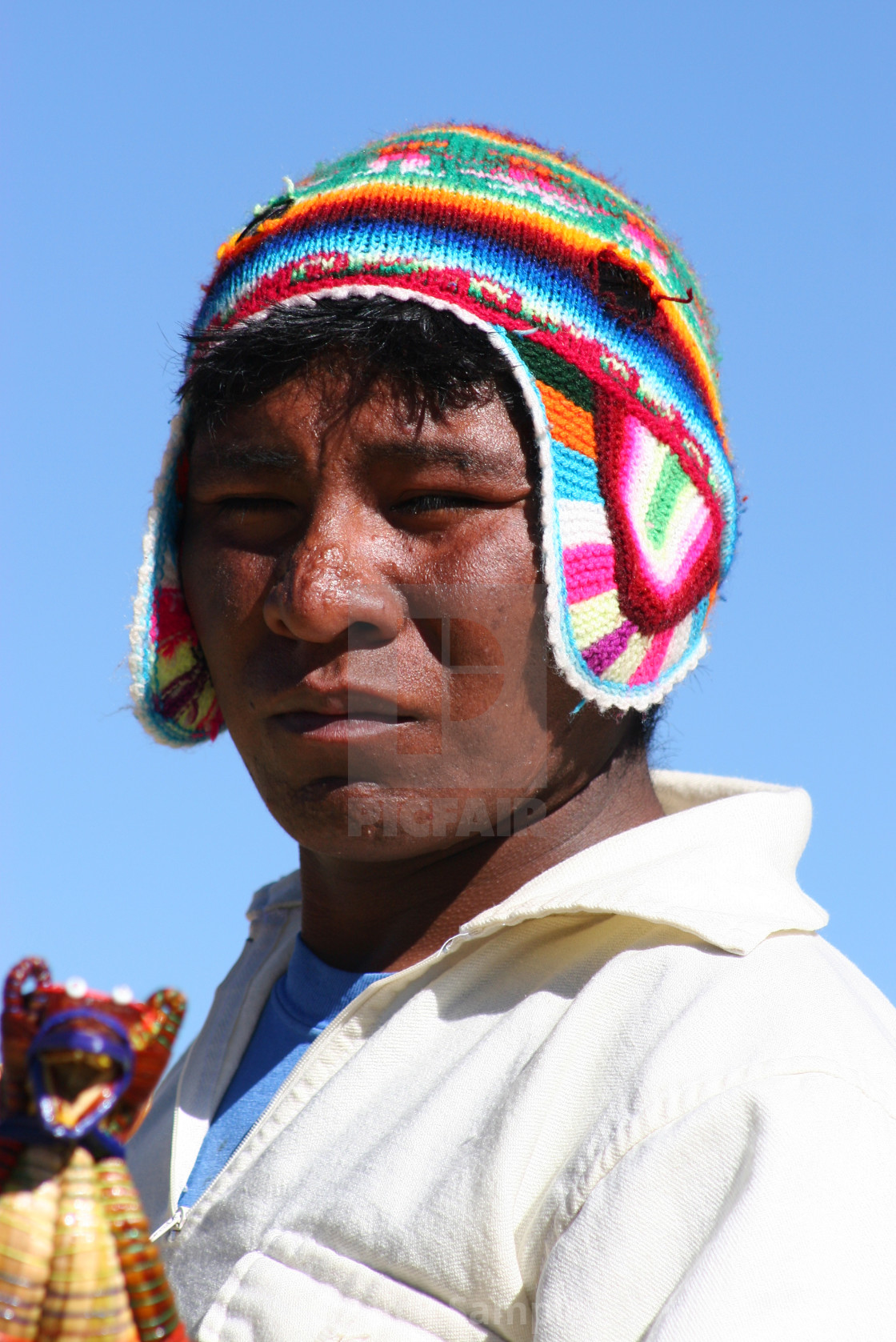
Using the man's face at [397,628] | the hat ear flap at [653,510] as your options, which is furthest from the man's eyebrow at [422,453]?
the hat ear flap at [653,510]

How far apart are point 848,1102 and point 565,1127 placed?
1.15 ft

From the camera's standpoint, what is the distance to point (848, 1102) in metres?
1.50

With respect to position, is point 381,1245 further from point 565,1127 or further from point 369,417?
point 369,417

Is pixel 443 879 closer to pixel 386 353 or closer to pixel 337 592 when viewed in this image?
pixel 337 592

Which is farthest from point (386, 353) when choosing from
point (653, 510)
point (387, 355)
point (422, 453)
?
point (653, 510)

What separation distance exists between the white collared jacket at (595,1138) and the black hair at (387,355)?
2.33 ft

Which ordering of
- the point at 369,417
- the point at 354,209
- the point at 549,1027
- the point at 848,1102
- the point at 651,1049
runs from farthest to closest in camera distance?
1. the point at 354,209
2. the point at 369,417
3. the point at 549,1027
4. the point at 651,1049
5. the point at 848,1102

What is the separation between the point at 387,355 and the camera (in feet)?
7.16

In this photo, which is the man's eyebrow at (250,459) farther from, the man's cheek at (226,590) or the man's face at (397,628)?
the man's cheek at (226,590)

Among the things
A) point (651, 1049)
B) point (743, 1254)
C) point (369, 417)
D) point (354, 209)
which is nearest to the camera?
point (743, 1254)

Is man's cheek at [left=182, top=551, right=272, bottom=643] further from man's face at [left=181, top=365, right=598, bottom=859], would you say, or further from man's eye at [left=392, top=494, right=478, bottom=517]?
man's eye at [left=392, top=494, right=478, bottom=517]

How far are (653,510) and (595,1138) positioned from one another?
3.72ft

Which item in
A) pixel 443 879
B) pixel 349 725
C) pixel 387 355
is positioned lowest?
pixel 443 879

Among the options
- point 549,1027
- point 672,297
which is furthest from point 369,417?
point 549,1027
